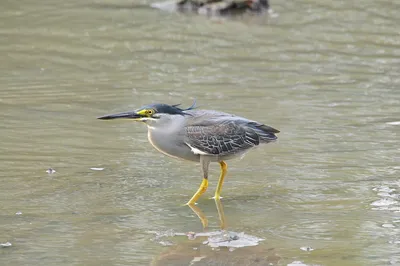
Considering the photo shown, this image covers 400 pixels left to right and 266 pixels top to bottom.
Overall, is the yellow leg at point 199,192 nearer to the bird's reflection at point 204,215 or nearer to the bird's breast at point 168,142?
the bird's reflection at point 204,215

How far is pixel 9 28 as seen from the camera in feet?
50.8

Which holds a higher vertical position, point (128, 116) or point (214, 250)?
point (128, 116)

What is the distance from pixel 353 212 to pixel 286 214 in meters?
0.53

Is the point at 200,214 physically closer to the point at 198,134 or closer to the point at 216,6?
the point at 198,134

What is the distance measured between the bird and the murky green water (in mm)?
388

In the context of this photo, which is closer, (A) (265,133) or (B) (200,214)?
(B) (200,214)

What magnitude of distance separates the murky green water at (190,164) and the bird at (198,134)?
0.39 m

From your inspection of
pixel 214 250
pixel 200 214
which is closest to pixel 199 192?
pixel 200 214

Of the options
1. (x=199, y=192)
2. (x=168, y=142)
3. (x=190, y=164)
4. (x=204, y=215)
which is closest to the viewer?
(x=204, y=215)

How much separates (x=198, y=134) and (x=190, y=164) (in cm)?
138

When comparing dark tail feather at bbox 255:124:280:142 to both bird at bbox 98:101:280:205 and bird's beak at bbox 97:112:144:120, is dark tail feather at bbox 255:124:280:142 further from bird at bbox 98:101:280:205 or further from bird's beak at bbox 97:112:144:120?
bird's beak at bbox 97:112:144:120

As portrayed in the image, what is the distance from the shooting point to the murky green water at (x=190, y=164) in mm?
6309

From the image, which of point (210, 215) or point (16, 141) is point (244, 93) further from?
point (210, 215)

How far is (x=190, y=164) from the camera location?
857 cm
